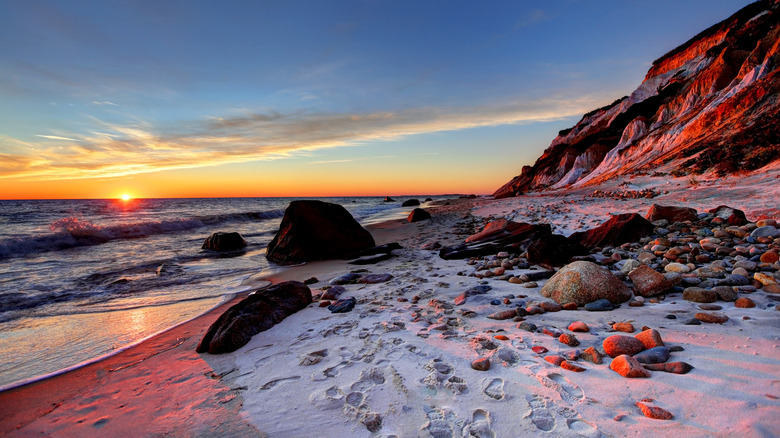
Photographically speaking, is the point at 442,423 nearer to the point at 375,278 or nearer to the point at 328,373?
the point at 328,373

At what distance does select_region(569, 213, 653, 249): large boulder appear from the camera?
242 inches

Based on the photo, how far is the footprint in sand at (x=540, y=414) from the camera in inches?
72.7

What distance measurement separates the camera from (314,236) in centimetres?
914

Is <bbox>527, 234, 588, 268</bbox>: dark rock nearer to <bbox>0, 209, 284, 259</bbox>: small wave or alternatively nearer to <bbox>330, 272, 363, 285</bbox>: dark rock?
<bbox>330, 272, 363, 285</bbox>: dark rock

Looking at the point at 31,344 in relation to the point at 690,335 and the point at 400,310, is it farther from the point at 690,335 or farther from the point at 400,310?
the point at 690,335

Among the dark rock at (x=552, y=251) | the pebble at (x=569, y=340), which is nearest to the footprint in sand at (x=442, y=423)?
the pebble at (x=569, y=340)

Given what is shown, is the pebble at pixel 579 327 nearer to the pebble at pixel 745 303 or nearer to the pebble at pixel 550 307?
the pebble at pixel 550 307

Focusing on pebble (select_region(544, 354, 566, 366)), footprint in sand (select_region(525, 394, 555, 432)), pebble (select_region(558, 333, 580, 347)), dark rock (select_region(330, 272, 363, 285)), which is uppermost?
pebble (select_region(558, 333, 580, 347))

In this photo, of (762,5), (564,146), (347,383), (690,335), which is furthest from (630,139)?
(347,383)

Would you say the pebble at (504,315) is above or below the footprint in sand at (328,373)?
above

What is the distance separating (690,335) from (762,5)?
46.6 meters

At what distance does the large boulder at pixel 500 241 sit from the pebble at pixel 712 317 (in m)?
3.66

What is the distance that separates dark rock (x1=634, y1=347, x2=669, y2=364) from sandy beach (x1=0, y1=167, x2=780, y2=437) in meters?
0.09

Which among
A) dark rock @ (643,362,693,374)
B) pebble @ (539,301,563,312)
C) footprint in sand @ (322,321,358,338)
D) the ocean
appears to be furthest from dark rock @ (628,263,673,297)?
the ocean
